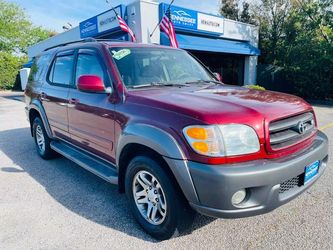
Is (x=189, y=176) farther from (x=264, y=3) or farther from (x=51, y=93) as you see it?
(x=264, y=3)

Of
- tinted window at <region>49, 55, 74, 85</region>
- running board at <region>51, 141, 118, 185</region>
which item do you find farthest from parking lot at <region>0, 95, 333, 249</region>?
tinted window at <region>49, 55, 74, 85</region>

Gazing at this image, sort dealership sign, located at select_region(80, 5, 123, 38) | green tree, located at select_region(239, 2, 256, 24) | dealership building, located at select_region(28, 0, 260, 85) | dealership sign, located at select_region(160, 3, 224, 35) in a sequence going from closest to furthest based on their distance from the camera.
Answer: dealership building, located at select_region(28, 0, 260, 85), dealership sign, located at select_region(160, 3, 224, 35), dealership sign, located at select_region(80, 5, 123, 38), green tree, located at select_region(239, 2, 256, 24)

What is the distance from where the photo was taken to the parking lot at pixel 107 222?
269 centimetres

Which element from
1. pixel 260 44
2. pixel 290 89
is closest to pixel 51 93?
pixel 290 89

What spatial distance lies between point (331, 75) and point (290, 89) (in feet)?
9.11

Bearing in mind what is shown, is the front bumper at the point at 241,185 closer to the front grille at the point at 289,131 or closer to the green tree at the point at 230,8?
the front grille at the point at 289,131

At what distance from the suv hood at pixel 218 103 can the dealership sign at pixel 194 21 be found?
10889 millimetres

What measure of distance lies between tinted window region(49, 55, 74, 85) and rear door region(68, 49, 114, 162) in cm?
25

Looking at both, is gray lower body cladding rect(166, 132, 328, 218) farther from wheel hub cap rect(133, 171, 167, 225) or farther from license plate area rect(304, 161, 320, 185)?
wheel hub cap rect(133, 171, 167, 225)

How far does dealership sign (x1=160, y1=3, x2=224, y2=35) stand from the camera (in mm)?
13117

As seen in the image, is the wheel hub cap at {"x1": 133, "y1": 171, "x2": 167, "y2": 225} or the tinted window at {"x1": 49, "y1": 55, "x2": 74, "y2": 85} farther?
the tinted window at {"x1": 49, "y1": 55, "x2": 74, "y2": 85}

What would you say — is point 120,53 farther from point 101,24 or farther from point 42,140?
point 101,24

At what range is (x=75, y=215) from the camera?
3232 millimetres

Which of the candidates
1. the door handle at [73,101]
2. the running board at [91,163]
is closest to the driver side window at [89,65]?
the door handle at [73,101]
